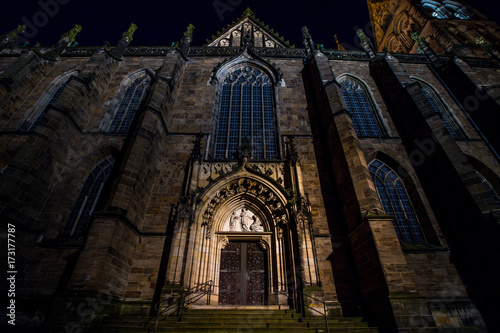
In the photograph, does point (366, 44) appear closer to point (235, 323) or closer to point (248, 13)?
point (248, 13)

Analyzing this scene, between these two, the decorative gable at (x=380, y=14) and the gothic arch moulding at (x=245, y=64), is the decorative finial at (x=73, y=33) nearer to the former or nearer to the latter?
the gothic arch moulding at (x=245, y=64)

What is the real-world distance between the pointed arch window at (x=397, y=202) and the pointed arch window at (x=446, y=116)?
3905 millimetres

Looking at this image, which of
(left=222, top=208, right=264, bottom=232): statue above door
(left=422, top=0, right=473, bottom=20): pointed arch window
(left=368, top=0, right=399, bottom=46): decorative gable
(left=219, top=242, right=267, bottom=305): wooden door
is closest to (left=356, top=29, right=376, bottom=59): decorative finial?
(left=222, top=208, right=264, bottom=232): statue above door

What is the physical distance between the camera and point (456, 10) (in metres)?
24.8

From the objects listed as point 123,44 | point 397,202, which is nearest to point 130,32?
point 123,44

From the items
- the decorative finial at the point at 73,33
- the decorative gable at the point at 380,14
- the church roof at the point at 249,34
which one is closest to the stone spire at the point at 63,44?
the decorative finial at the point at 73,33

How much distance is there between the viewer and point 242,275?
788 centimetres

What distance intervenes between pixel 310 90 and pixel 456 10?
25.5 metres

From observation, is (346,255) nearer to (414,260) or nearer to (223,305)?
(414,260)

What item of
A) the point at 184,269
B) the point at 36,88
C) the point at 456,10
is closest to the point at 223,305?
the point at 184,269

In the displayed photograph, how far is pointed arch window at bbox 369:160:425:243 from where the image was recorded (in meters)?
8.56

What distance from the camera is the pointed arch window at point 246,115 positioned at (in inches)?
428

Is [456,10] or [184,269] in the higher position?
[456,10]

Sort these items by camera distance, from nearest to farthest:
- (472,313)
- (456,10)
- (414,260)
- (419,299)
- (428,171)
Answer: (419,299) → (472,313) → (414,260) → (428,171) → (456,10)
